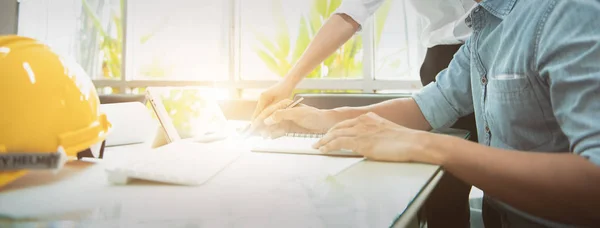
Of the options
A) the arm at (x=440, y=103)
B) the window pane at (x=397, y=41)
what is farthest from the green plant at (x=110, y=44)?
the arm at (x=440, y=103)

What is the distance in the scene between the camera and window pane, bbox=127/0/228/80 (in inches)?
133

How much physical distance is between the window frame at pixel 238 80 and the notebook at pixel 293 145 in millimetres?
1666

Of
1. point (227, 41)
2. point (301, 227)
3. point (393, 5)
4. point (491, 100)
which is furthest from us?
point (227, 41)

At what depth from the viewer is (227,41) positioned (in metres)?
3.31

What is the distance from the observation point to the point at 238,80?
330 centimetres

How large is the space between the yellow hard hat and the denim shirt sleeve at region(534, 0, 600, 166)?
0.71m

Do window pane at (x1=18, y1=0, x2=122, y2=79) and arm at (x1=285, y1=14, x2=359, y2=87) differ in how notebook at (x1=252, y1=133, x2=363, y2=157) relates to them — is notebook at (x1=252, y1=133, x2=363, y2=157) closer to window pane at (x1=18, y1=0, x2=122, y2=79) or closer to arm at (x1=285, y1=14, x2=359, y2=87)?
arm at (x1=285, y1=14, x2=359, y2=87)

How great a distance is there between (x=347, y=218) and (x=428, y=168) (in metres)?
0.29

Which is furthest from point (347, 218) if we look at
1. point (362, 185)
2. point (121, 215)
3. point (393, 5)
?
point (393, 5)

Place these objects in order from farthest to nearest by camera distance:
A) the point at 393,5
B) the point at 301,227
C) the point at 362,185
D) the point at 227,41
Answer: the point at 227,41
the point at 393,5
the point at 362,185
the point at 301,227

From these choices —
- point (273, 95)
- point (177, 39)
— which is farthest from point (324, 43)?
point (177, 39)

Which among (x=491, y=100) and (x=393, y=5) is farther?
(x=393, y=5)

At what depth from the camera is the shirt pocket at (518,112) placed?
0.69m

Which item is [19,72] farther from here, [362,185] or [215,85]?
[215,85]
